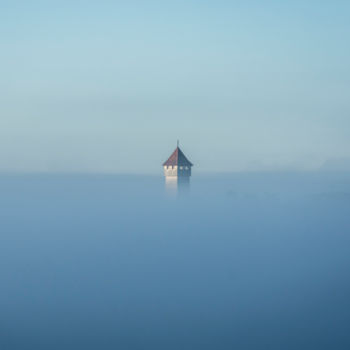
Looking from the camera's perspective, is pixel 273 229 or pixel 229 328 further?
pixel 273 229

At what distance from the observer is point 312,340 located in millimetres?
44156

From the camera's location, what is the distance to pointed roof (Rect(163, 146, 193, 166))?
78.4 metres

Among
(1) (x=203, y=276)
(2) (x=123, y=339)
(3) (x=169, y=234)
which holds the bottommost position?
(2) (x=123, y=339)

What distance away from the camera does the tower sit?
257 ft

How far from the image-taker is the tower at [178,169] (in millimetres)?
78250

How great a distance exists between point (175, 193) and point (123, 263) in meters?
13.9

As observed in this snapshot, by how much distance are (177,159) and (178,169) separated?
Answer: 5.14ft

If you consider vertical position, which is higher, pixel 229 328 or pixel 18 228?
pixel 18 228

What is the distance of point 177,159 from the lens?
78438 millimetres

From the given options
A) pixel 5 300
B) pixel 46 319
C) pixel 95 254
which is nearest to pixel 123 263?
pixel 95 254

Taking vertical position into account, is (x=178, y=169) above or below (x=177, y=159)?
below

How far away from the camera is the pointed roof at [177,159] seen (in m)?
78.4

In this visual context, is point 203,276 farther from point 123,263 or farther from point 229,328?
point 229,328

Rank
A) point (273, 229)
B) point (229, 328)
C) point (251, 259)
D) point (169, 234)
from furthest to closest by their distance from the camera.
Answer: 1. point (273, 229)
2. point (169, 234)
3. point (251, 259)
4. point (229, 328)
